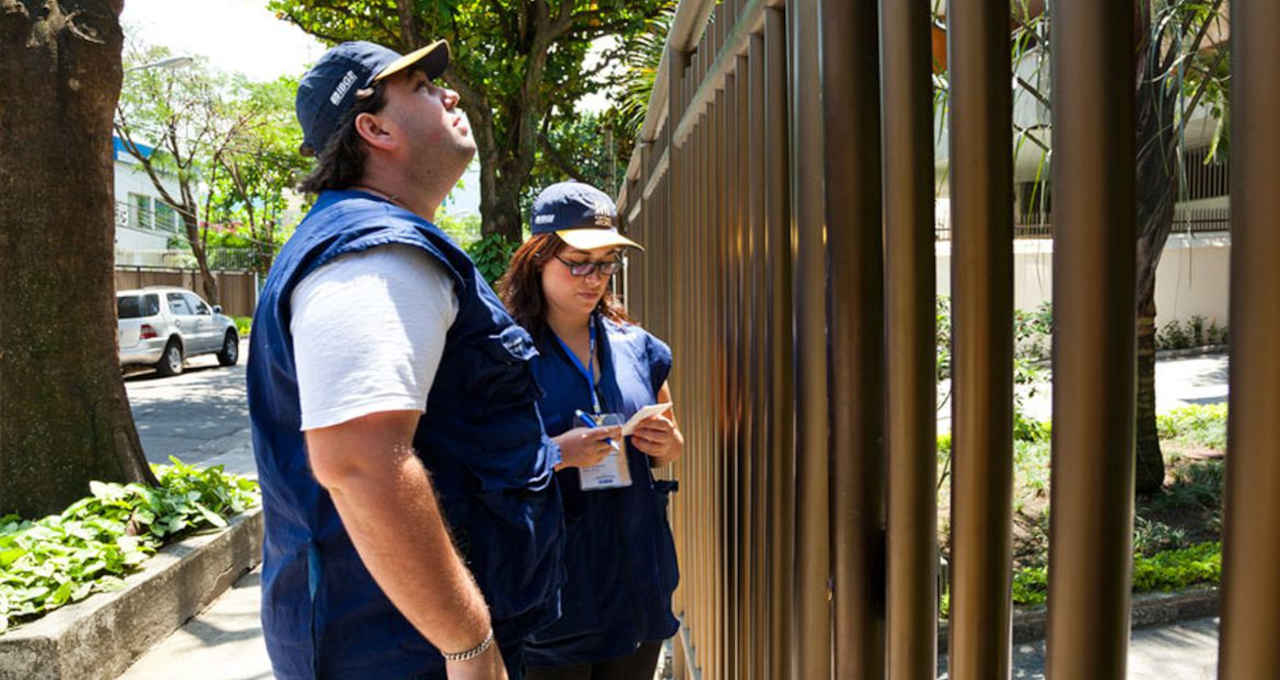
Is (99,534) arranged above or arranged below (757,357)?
below

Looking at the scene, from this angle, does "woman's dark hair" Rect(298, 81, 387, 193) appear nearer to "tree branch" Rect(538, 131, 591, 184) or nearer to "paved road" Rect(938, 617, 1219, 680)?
"paved road" Rect(938, 617, 1219, 680)

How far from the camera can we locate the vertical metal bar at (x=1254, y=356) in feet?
2.00

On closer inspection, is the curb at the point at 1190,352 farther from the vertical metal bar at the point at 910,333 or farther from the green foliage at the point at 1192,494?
the vertical metal bar at the point at 910,333

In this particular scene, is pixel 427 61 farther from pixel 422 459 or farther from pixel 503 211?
pixel 503 211

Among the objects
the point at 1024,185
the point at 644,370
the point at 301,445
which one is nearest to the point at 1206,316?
the point at 1024,185

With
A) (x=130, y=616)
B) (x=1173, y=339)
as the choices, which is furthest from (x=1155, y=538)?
(x=1173, y=339)

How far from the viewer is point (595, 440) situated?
2455mm

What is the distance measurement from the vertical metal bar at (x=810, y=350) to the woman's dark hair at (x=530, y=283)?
1.47m

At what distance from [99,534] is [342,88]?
13.3ft

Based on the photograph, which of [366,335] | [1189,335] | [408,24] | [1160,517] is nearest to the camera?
[366,335]

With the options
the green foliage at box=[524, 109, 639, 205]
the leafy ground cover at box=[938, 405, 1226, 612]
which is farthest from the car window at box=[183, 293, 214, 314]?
the leafy ground cover at box=[938, 405, 1226, 612]

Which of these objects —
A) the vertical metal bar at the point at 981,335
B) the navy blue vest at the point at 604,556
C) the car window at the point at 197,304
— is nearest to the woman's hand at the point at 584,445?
the navy blue vest at the point at 604,556

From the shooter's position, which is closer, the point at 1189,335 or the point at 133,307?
the point at 133,307

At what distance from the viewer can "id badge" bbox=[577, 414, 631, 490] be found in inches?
99.0
